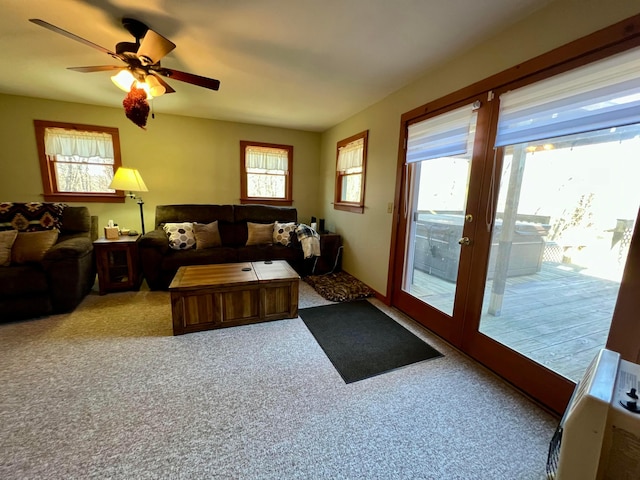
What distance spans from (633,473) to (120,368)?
260 centimetres

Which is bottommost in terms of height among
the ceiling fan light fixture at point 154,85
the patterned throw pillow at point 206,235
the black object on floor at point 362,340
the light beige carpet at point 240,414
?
the light beige carpet at point 240,414

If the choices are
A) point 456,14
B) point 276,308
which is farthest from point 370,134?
point 276,308

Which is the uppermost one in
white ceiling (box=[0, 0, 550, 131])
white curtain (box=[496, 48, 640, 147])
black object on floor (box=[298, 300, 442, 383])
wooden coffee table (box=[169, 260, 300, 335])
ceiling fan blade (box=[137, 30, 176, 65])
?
white ceiling (box=[0, 0, 550, 131])

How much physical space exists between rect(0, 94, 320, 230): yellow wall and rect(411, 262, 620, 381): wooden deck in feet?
12.2

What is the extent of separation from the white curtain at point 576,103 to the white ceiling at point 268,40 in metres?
0.50

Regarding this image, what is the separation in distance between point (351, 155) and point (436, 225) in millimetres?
1801

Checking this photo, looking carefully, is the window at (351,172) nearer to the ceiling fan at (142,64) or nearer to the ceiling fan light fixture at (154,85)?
the ceiling fan at (142,64)

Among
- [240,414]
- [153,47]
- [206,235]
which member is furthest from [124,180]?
[240,414]

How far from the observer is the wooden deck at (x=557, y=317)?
150 cm

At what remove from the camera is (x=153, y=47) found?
1.76 metres

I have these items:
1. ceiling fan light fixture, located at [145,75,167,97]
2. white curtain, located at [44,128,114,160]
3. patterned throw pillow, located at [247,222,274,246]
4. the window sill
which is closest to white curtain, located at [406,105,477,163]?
the window sill

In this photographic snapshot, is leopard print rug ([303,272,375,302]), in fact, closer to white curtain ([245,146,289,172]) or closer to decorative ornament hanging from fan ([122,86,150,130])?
white curtain ([245,146,289,172])

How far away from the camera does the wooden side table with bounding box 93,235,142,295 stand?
9.95 ft

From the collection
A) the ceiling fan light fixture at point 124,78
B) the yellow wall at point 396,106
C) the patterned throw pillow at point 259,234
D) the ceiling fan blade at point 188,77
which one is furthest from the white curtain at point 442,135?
the ceiling fan light fixture at point 124,78
